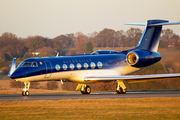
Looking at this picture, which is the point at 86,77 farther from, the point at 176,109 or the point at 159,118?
the point at 159,118

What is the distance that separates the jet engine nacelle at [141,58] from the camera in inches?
1325

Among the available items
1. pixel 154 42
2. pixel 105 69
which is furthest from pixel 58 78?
pixel 154 42

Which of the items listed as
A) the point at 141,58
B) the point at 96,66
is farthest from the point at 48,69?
the point at 141,58

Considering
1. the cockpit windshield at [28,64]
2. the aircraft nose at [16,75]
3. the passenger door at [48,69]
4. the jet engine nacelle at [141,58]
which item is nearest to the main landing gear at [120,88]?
the jet engine nacelle at [141,58]

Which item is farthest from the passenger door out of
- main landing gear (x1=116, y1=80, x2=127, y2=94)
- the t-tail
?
the t-tail

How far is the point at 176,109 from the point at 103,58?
17.0m

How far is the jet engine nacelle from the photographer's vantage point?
1325 inches

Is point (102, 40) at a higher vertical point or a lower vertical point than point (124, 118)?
higher

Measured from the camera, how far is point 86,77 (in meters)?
32.2

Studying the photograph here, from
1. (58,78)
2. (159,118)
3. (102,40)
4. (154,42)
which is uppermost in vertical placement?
(102,40)

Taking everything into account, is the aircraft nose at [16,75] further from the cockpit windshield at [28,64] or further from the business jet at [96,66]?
the cockpit windshield at [28,64]

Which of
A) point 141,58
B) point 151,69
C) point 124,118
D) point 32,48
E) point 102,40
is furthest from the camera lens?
point 102,40

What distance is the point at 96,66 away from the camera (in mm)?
33375

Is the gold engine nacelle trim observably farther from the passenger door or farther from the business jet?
the passenger door
